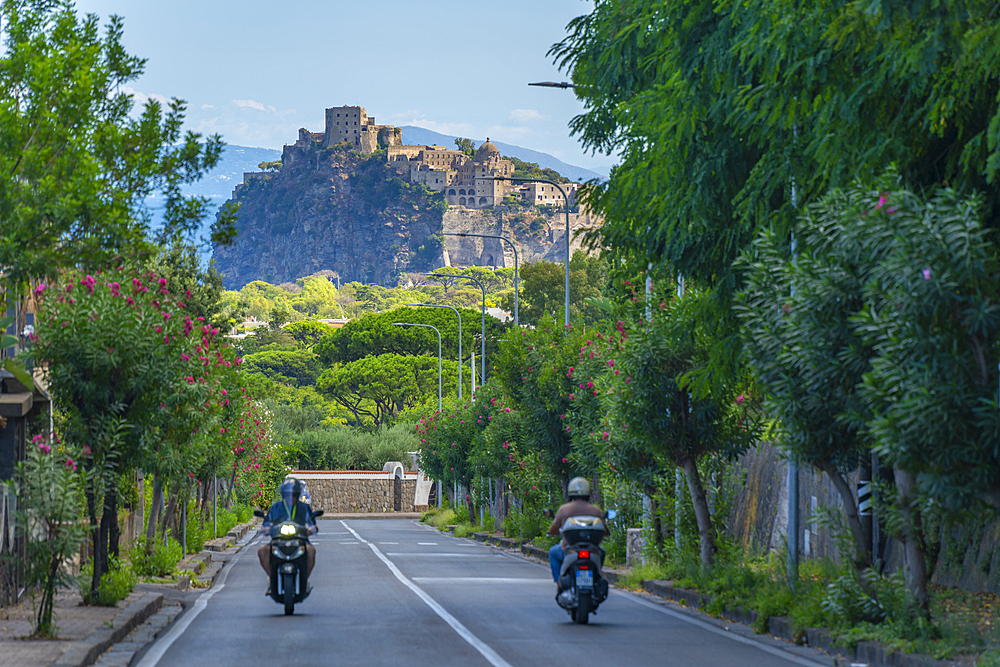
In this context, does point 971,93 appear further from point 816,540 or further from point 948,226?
point 816,540

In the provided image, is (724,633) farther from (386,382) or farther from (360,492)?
(386,382)

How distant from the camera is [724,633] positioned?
1345 centimetres

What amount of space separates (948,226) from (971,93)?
2032 mm

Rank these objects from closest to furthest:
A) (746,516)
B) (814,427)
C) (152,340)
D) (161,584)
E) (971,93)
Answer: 1. (971,93)
2. (814,427)
3. (152,340)
4. (161,584)
5. (746,516)

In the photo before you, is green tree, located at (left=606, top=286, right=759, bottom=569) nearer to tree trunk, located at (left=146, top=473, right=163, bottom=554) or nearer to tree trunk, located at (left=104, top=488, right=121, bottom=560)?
tree trunk, located at (left=104, top=488, right=121, bottom=560)

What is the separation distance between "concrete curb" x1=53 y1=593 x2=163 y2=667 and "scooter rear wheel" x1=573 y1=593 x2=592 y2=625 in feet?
16.6

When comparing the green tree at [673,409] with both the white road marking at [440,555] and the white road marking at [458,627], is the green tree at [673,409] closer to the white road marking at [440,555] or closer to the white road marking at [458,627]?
the white road marking at [458,627]

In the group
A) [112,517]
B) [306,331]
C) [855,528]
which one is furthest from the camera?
[306,331]

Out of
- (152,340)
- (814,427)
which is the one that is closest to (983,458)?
(814,427)

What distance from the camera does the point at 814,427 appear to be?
39.8 ft

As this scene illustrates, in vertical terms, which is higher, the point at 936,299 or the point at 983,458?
the point at 936,299

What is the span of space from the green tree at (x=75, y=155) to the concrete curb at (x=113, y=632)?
3394 millimetres

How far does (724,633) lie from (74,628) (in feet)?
23.1

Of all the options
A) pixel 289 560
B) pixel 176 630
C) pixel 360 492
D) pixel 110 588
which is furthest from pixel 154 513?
pixel 360 492
